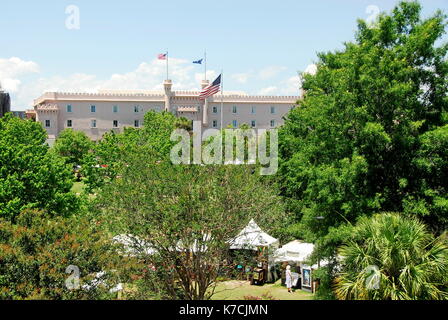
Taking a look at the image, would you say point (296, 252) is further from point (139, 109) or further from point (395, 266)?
point (139, 109)

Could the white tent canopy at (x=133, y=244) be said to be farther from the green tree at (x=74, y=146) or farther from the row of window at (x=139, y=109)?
the row of window at (x=139, y=109)

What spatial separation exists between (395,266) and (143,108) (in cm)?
7507

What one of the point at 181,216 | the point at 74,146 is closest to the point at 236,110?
the point at 74,146

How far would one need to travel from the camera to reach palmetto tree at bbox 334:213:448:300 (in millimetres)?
11375

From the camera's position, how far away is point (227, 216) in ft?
53.0

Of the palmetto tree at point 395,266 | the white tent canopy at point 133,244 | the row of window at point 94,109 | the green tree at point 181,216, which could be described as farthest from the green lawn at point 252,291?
the row of window at point 94,109

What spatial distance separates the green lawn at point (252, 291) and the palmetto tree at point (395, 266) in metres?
6.96

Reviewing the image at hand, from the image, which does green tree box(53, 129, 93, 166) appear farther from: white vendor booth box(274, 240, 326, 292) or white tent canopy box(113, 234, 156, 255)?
white tent canopy box(113, 234, 156, 255)

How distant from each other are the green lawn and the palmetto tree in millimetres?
6955

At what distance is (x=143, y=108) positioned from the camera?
83750 millimetres

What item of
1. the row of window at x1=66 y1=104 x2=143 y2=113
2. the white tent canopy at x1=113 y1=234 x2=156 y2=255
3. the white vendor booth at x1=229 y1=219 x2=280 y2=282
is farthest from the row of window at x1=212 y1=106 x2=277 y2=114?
the white tent canopy at x1=113 y1=234 x2=156 y2=255

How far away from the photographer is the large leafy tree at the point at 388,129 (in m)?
16.2

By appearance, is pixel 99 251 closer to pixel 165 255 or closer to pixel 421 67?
pixel 165 255

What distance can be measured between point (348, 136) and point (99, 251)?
9611 mm
